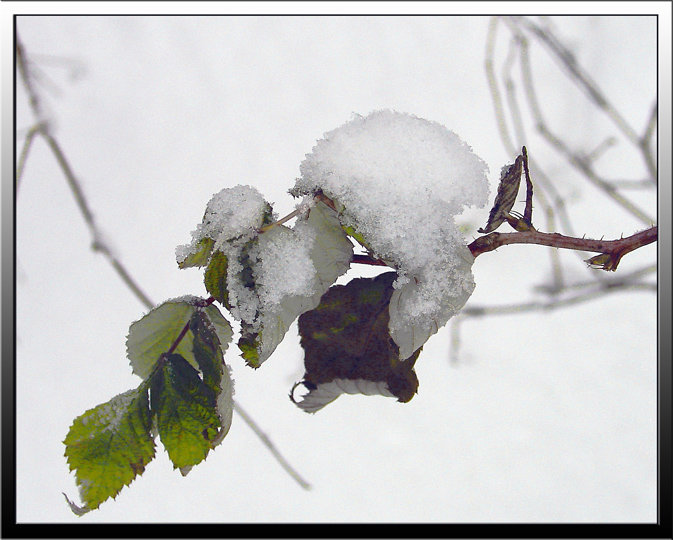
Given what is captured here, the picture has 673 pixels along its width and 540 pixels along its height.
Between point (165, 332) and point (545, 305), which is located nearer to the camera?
point (165, 332)

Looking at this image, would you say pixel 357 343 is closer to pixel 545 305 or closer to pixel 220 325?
pixel 220 325

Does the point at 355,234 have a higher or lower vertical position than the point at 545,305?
higher

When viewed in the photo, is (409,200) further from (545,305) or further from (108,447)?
(545,305)

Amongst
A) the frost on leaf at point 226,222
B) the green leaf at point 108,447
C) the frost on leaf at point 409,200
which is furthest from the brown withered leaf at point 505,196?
the green leaf at point 108,447

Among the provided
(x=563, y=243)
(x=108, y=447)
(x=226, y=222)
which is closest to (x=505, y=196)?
(x=563, y=243)

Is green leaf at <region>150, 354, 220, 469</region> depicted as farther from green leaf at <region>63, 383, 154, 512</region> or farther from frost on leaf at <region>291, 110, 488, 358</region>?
frost on leaf at <region>291, 110, 488, 358</region>

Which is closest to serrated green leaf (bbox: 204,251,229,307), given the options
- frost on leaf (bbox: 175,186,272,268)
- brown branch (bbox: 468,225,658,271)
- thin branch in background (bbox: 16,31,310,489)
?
frost on leaf (bbox: 175,186,272,268)
